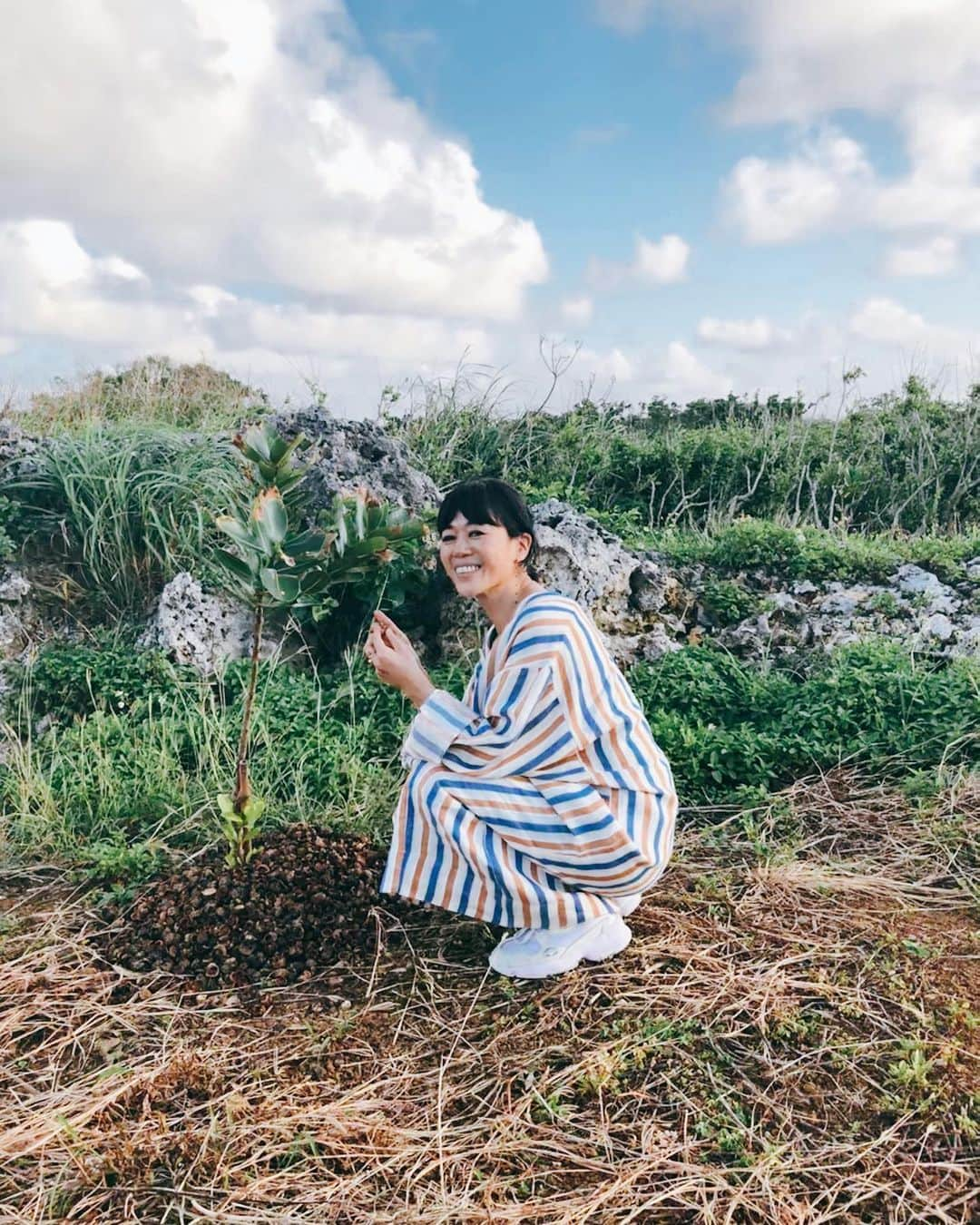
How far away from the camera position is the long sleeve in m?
2.38

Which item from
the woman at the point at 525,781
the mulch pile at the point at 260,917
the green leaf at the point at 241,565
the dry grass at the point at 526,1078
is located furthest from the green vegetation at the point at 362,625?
the dry grass at the point at 526,1078

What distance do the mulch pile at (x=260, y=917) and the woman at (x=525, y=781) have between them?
35 centimetres

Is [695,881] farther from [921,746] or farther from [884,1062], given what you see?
[921,746]

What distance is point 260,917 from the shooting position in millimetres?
2752

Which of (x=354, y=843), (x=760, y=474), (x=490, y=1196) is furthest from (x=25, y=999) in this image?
(x=760, y=474)

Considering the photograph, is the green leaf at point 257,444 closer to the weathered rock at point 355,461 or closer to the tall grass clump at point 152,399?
the weathered rock at point 355,461

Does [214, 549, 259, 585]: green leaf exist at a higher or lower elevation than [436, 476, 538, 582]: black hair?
lower

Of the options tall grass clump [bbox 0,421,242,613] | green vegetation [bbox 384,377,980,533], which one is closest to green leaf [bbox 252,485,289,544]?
tall grass clump [bbox 0,421,242,613]

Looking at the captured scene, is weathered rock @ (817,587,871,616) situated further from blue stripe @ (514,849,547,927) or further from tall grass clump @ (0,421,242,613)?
blue stripe @ (514,849,547,927)

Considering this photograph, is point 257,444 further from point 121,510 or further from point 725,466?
point 725,466

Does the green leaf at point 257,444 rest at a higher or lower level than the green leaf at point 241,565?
higher

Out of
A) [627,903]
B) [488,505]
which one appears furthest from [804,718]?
[488,505]

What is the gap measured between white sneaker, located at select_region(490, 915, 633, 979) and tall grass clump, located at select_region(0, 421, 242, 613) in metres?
3.11

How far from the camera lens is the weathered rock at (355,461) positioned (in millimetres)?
5086
